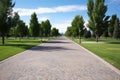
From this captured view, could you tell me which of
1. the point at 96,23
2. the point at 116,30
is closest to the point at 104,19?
the point at 96,23

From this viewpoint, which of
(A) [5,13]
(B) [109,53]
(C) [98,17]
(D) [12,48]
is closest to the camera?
(B) [109,53]

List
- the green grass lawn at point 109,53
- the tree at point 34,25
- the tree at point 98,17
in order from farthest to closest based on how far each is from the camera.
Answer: the tree at point 34,25
the tree at point 98,17
the green grass lawn at point 109,53

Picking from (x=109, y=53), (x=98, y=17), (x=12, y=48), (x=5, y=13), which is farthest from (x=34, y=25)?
(x=109, y=53)

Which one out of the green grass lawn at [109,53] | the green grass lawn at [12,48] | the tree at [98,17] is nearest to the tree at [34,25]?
the tree at [98,17]

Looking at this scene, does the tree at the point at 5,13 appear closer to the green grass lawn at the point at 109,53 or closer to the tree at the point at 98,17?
Result: the green grass lawn at the point at 109,53

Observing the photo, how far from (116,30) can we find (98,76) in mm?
79171

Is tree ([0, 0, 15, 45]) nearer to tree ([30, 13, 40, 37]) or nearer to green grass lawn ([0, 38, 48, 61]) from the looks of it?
green grass lawn ([0, 38, 48, 61])

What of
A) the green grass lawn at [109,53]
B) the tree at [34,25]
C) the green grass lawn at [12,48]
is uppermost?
the tree at [34,25]

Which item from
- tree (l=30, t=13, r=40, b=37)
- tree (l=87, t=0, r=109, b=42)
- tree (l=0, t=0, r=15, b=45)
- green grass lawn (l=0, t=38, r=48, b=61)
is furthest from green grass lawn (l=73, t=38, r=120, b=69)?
tree (l=30, t=13, r=40, b=37)

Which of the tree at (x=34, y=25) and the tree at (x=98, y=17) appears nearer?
the tree at (x=98, y=17)

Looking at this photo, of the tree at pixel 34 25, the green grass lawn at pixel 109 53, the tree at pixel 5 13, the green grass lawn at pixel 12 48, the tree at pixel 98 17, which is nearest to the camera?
the green grass lawn at pixel 109 53

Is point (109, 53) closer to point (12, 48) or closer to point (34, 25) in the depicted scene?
point (12, 48)

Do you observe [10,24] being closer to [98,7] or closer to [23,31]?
[98,7]

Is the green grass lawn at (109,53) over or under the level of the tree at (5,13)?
under
